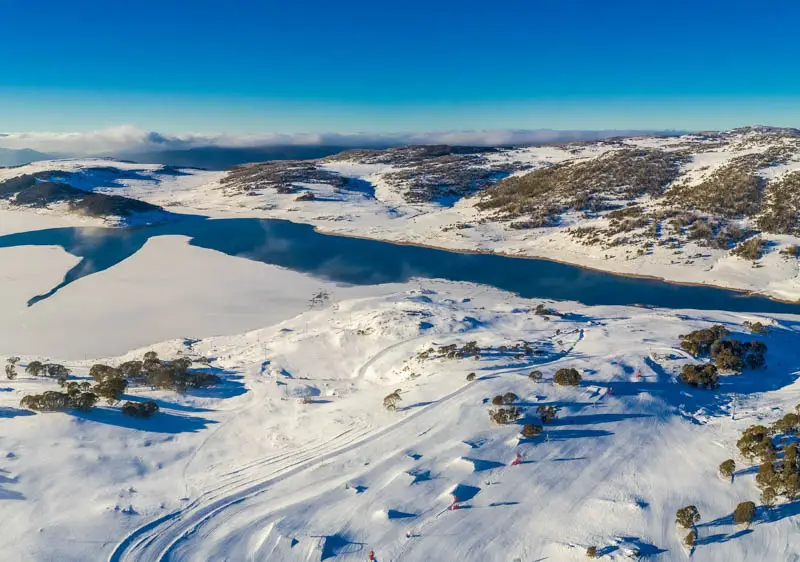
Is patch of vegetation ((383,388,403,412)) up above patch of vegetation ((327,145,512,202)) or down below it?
below

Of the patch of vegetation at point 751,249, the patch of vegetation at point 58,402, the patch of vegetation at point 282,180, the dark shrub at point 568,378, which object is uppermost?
the patch of vegetation at point 282,180

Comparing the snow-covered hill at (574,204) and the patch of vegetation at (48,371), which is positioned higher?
the snow-covered hill at (574,204)

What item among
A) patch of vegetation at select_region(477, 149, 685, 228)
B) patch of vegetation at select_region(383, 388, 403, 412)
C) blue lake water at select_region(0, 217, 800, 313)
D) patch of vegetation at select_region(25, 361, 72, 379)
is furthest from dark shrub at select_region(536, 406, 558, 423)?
patch of vegetation at select_region(477, 149, 685, 228)

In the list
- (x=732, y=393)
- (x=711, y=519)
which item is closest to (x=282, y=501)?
(x=711, y=519)

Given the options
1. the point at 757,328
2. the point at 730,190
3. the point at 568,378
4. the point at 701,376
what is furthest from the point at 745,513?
the point at 730,190

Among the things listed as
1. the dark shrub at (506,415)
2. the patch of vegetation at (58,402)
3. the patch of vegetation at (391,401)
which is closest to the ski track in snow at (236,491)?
the patch of vegetation at (391,401)

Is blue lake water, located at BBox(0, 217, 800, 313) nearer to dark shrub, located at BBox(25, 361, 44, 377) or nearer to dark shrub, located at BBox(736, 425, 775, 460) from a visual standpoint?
dark shrub, located at BBox(25, 361, 44, 377)

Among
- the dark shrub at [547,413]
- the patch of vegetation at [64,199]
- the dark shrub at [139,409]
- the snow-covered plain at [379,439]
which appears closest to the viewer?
the snow-covered plain at [379,439]

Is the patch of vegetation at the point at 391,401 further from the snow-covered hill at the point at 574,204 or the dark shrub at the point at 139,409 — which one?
the snow-covered hill at the point at 574,204
